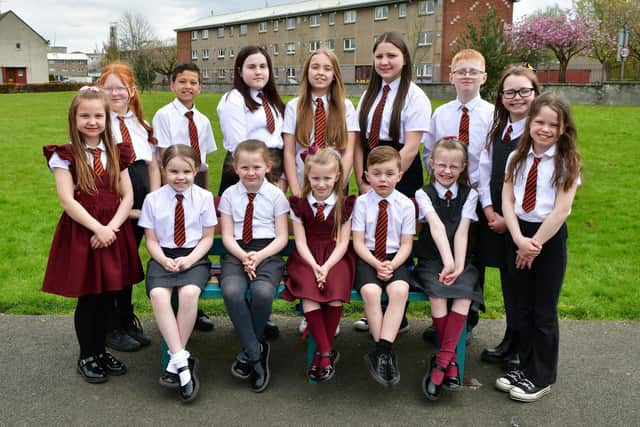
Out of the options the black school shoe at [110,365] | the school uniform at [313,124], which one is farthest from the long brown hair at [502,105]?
the black school shoe at [110,365]

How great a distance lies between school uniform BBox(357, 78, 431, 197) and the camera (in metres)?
4.35

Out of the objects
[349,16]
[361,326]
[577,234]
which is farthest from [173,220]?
[349,16]

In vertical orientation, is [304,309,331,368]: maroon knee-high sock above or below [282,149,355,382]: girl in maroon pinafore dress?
below

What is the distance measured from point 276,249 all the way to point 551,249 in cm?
179

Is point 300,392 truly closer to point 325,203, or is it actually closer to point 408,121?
point 325,203

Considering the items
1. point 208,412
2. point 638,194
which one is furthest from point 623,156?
point 208,412

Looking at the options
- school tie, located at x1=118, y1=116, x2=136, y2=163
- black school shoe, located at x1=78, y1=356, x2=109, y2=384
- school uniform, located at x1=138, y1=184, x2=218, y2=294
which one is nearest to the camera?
black school shoe, located at x1=78, y1=356, x2=109, y2=384

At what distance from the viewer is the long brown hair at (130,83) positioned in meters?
4.33

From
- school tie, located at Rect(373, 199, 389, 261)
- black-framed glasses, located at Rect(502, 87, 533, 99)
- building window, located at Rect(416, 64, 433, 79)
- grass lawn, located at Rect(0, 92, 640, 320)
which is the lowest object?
grass lawn, located at Rect(0, 92, 640, 320)

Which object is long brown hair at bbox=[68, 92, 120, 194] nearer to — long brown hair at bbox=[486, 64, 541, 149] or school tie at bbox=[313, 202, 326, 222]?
school tie at bbox=[313, 202, 326, 222]

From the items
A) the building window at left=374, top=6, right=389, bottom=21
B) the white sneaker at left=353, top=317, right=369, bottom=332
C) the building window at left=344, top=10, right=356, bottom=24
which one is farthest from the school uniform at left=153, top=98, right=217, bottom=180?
the building window at left=344, top=10, right=356, bottom=24

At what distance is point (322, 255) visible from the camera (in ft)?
13.2

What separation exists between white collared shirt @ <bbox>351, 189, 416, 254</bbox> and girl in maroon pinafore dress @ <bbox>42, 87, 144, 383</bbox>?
5.13 feet

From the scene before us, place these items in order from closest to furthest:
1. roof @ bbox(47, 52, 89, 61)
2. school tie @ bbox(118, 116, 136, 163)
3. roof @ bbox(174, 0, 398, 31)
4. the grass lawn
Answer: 1. school tie @ bbox(118, 116, 136, 163)
2. the grass lawn
3. roof @ bbox(174, 0, 398, 31)
4. roof @ bbox(47, 52, 89, 61)
